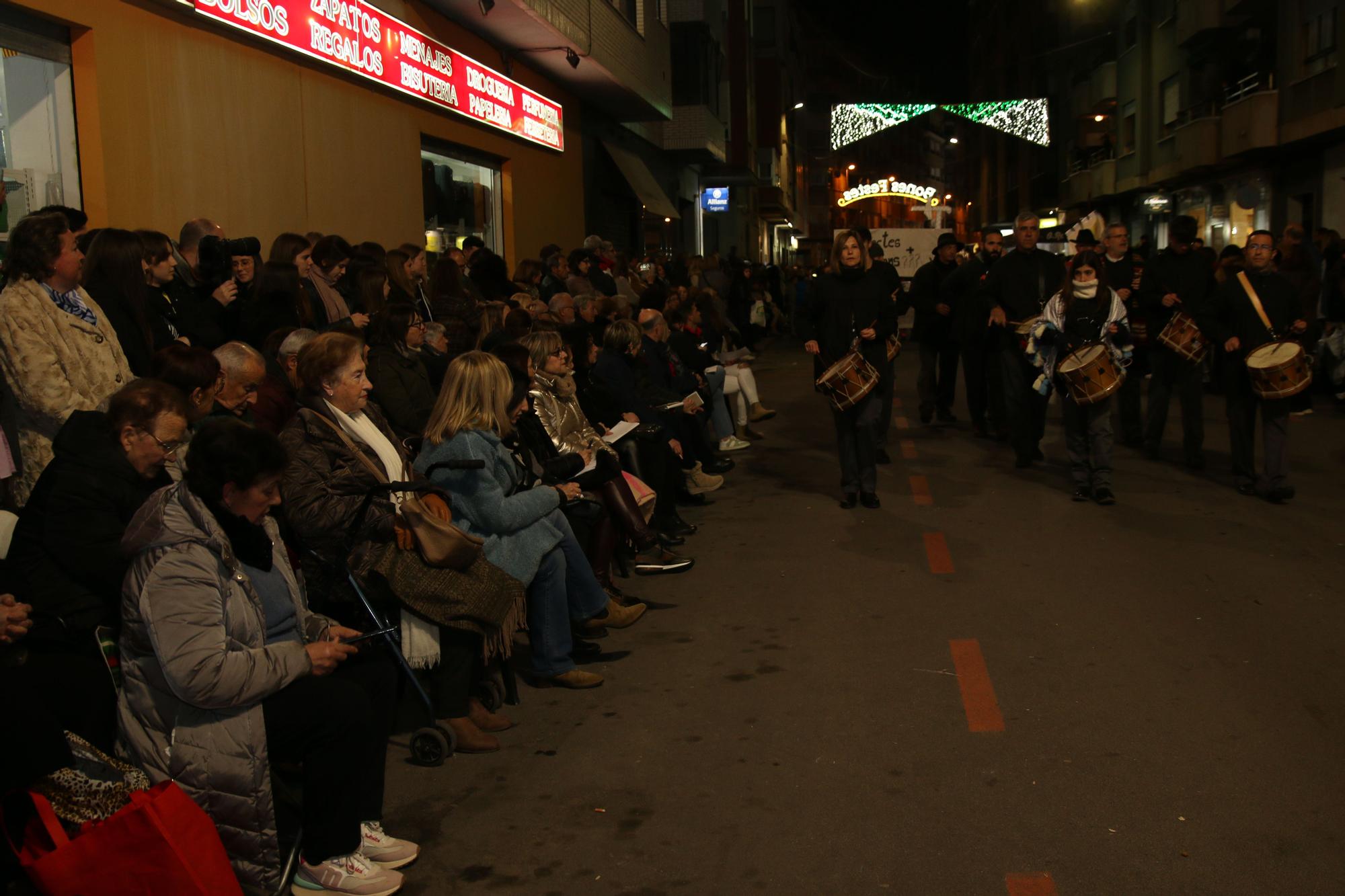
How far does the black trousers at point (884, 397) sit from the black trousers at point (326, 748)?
6.59 m

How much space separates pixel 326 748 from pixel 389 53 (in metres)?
10.9

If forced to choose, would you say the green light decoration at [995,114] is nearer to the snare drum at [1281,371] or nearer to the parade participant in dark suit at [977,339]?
the parade participant in dark suit at [977,339]

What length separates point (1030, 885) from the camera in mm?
4023

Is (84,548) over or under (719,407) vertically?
over

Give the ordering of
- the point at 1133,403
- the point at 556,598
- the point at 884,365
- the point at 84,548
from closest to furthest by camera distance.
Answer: the point at 84,548 < the point at 556,598 < the point at 884,365 < the point at 1133,403

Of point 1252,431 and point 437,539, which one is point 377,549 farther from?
point 1252,431

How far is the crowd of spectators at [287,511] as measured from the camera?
383 centimetres

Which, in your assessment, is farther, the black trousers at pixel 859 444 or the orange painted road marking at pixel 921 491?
the orange painted road marking at pixel 921 491

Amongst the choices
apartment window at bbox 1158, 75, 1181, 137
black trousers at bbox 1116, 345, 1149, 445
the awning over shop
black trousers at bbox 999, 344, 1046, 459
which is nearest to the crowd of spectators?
black trousers at bbox 999, 344, 1046, 459

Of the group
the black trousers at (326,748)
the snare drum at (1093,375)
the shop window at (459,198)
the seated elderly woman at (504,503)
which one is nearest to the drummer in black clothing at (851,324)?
the snare drum at (1093,375)

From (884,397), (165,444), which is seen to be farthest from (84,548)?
(884,397)

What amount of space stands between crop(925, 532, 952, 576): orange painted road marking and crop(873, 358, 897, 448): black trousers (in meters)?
1.36

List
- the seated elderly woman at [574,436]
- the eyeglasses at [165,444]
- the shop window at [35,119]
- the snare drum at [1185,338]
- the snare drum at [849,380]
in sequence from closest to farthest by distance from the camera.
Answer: the eyeglasses at [165,444], the seated elderly woman at [574,436], the shop window at [35,119], the snare drum at [849,380], the snare drum at [1185,338]

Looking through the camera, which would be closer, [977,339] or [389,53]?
[389,53]
